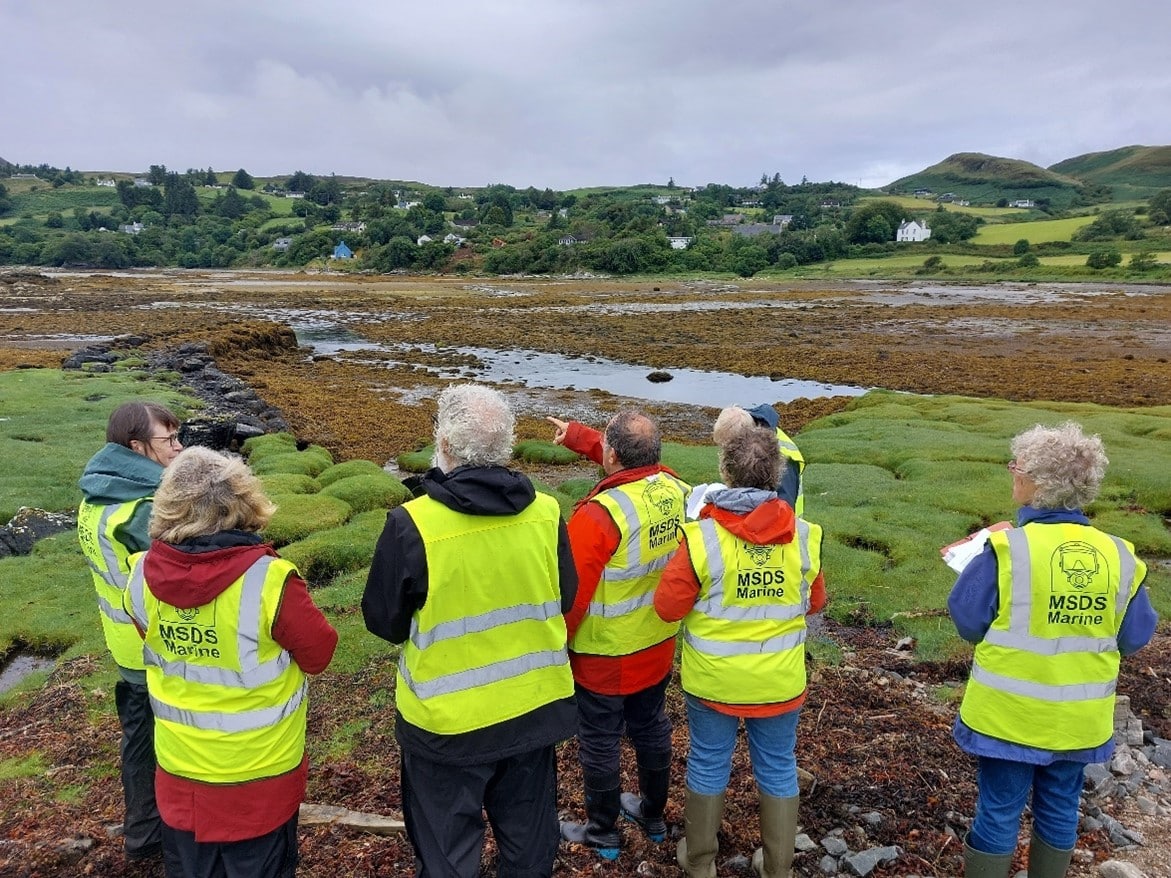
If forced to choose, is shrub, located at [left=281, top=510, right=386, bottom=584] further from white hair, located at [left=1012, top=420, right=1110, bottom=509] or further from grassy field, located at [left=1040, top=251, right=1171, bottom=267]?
grassy field, located at [left=1040, top=251, right=1171, bottom=267]

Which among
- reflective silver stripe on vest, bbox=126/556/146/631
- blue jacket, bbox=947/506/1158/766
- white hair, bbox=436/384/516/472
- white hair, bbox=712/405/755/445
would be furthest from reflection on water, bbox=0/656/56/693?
blue jacket, bbox=947/506/1158/766

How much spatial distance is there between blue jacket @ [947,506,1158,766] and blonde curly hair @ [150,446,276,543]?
13.6 ft

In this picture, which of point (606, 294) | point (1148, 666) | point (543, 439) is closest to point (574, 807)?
point (1148, 666)

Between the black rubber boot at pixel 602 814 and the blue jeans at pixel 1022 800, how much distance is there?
2426 mm

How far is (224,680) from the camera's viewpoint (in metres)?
3.89

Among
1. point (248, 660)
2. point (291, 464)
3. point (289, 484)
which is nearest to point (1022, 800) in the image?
point (248, 660)

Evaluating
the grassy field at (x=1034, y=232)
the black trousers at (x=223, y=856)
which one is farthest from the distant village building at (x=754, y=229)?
the black trousers at (x=223, y=856)

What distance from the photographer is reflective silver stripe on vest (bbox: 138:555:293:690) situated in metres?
3.81

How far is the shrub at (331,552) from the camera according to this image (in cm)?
1224

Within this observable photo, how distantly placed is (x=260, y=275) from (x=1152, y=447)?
14460cm

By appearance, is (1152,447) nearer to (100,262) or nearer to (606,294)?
(606,294)

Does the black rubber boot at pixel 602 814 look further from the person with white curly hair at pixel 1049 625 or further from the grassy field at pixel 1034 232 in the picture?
the grassy field at pixel 1034 232

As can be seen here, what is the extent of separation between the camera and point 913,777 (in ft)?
20.3

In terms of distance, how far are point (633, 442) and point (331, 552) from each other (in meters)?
9.09
